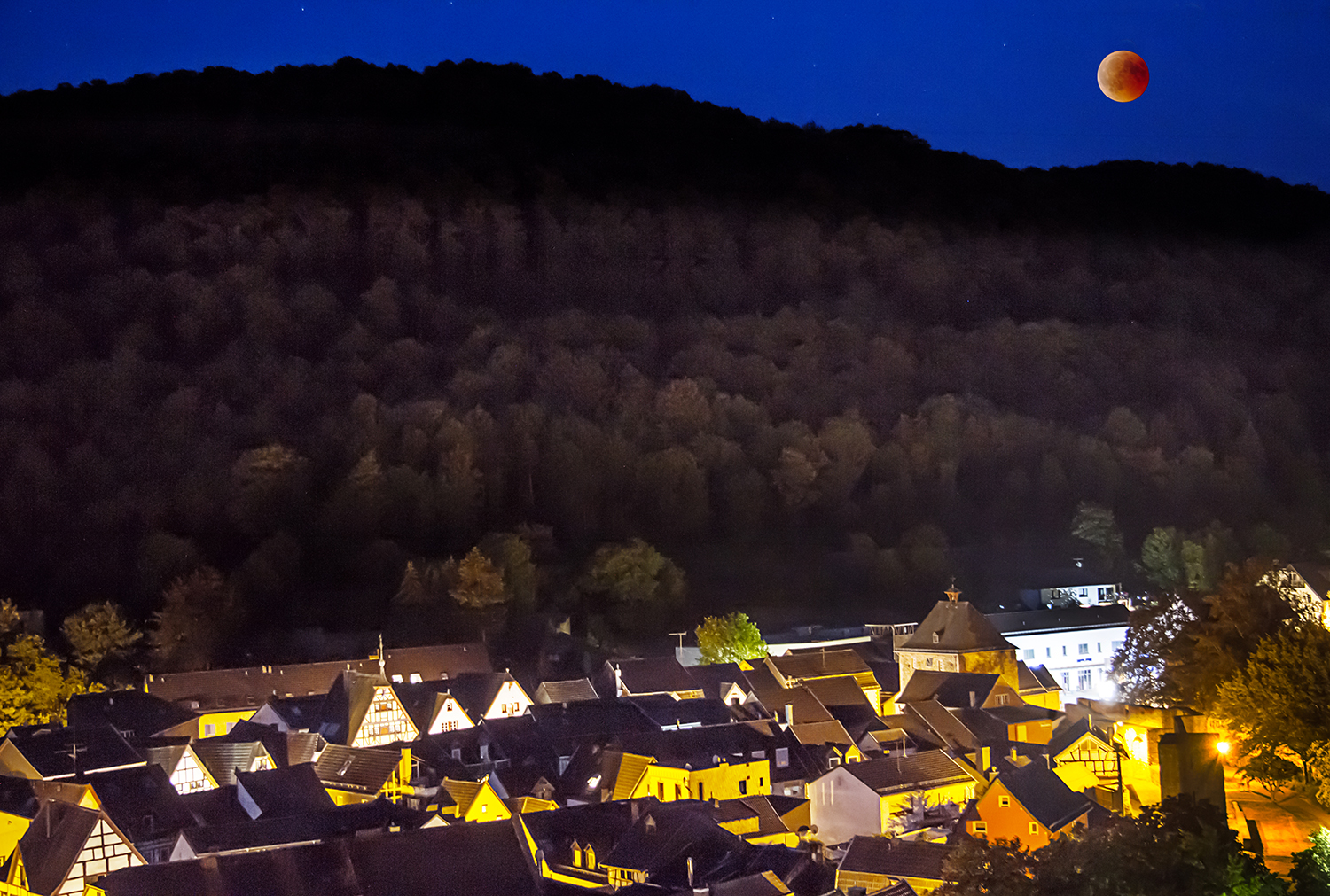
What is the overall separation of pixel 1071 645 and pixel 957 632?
15.2 ft

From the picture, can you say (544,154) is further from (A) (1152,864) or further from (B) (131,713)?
(A) (1152,864)

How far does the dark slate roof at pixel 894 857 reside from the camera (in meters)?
12.0

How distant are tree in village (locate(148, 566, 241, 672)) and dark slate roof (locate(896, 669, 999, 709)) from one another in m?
15.2

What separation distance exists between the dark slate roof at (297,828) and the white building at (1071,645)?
55.2 ft

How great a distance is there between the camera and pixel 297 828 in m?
13.1

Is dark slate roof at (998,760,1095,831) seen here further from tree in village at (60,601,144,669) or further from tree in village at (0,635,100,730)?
tree in village at (60,601,144,669)

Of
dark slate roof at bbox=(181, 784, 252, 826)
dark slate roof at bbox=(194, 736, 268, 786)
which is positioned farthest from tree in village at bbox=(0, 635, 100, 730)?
dark slate roof at bbox=(181, 784, 252, 826)

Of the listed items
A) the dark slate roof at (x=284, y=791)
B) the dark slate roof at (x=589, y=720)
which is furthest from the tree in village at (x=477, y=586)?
the dark slate roof at (x=284, y=791)

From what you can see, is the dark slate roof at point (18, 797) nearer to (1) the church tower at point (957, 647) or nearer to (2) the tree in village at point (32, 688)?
(2) the tree in village at point (32, 688)

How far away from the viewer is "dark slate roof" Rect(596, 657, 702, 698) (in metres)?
22.0

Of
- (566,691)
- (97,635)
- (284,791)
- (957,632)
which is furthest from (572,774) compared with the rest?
(97,635)

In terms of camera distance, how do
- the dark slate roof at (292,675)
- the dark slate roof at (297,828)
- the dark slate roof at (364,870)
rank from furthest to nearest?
the dark slate roof at (292,675), the dark slate roof at (297,828), the dark slate roof at (364,870)

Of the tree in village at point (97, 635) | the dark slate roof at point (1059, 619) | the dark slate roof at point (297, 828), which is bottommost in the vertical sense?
the dark slate roof at point (1059, 619)

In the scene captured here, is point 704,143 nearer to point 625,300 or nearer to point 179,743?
point 625,300
